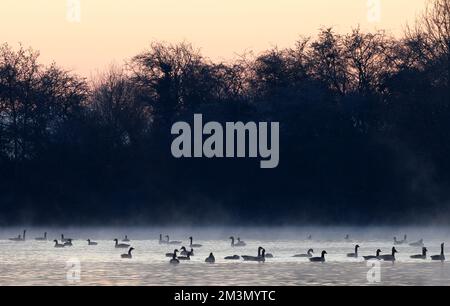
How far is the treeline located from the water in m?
4.36

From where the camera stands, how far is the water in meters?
39.1

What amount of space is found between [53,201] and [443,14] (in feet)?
83.4

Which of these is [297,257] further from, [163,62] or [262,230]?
[163,62]

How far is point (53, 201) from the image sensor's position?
7600 centimetres
